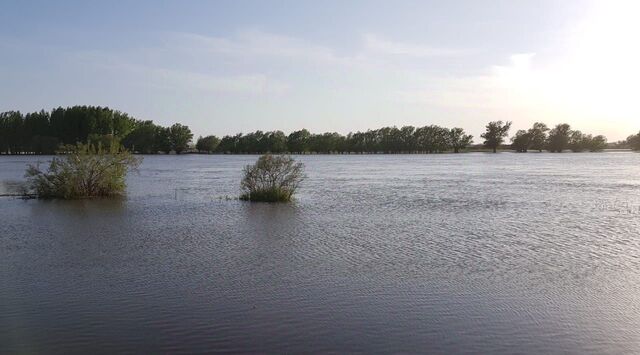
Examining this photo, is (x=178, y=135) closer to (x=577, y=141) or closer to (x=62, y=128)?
(x=62, y=128)

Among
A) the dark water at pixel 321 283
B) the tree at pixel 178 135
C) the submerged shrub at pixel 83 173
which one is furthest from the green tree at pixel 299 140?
the dark water at pixel 321 283

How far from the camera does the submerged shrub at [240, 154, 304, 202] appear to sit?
3154 centimetres

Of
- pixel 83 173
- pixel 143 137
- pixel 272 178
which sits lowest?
pixel 272 178

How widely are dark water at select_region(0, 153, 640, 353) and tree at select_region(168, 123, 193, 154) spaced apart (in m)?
156

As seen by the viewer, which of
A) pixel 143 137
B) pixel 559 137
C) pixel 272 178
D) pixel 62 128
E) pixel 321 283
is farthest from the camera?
pixel 559 137

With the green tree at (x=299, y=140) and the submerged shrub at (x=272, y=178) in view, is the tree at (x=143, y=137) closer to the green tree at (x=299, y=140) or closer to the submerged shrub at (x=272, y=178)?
the green tree at (x=299, y=140)

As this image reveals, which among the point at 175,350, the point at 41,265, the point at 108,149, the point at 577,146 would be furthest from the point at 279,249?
the point at 577,146

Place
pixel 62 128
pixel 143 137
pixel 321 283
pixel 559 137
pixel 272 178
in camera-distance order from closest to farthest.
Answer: pixel 321 283 < pixel 272 178 < pixel 62 128 < pixel 143 137 < pixel 559 137

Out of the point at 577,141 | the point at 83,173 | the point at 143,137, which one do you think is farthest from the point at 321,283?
the point at 577,141

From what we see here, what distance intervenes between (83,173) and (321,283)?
26.2 m

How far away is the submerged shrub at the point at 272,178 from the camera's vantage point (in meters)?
31.5

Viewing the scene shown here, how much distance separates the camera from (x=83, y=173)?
113 ft

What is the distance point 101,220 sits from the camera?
24.0 meters

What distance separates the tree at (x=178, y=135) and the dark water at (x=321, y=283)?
156086mm
